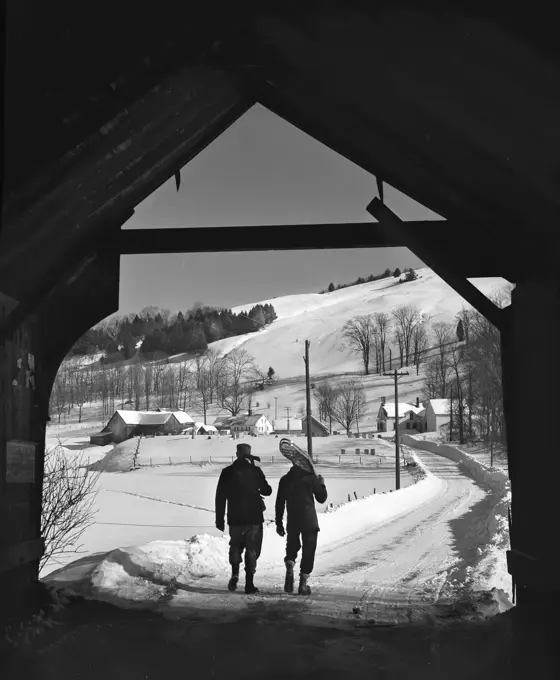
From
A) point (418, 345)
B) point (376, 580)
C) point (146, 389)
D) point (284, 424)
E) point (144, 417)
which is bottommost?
point (284, 424)

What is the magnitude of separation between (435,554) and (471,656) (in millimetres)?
8443

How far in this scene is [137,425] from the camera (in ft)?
243

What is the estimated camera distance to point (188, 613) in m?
6.86

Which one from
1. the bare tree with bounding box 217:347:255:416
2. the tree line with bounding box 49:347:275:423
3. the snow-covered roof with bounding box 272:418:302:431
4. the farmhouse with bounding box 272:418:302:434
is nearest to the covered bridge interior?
the tree line with bounding box 49:347:275:423

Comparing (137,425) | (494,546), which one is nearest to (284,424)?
(137,425)

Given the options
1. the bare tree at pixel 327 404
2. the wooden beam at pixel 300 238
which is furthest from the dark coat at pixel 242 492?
the bare tree at pixel 327 404

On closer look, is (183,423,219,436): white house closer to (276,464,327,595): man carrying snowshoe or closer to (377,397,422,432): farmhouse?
(377,397,422,432): farmhouse

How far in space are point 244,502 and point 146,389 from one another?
304 feet

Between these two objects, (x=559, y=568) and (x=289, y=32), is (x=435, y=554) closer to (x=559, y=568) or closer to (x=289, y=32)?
(x=559, y=568)

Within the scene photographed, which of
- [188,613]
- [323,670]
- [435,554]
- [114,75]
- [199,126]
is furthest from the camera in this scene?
[435,554]

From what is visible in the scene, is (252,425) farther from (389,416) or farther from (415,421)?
(415,421)

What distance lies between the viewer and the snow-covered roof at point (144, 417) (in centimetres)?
7381

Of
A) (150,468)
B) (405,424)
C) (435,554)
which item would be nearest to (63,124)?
(435,554)

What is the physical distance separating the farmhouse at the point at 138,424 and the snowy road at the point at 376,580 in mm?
55739
